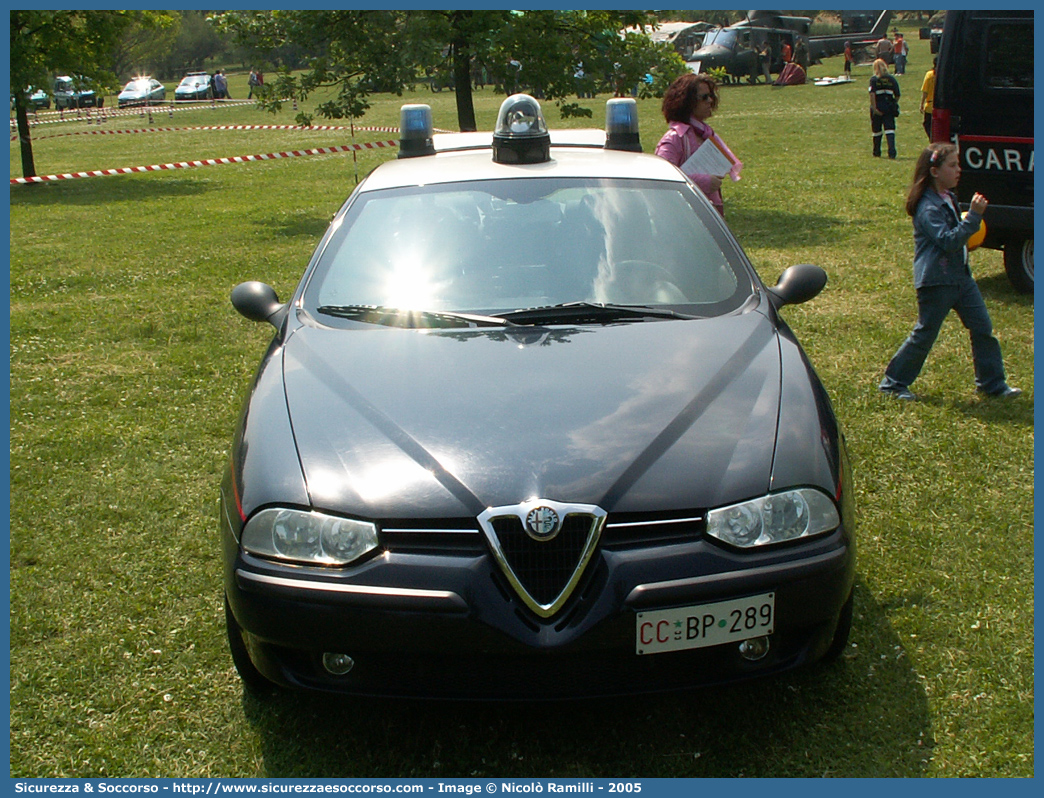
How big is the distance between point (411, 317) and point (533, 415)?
0.87m

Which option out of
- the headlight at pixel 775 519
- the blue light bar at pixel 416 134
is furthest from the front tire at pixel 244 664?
the blue light bar at pixel 416 134

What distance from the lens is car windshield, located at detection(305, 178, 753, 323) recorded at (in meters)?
3.71

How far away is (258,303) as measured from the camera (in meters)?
4.02

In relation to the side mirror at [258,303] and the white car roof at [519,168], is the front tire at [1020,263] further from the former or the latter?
the side mirror at [258,303]

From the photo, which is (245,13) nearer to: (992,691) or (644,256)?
(644,256)

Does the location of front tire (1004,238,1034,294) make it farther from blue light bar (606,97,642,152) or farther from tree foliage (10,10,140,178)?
tree foliage (10,10,140,178)

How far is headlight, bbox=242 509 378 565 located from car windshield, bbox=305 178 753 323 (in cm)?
114

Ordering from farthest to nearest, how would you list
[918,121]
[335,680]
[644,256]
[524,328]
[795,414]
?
[918,121]
[644,256]
[524,328]
[795,414]
[335,680]

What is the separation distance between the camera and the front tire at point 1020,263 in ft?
26.2

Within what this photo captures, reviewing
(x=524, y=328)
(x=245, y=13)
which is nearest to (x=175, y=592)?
(x=524, y=328)

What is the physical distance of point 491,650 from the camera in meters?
2.58

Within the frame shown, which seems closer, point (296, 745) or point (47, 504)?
point (296, 745)

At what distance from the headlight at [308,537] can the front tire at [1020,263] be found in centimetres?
691
